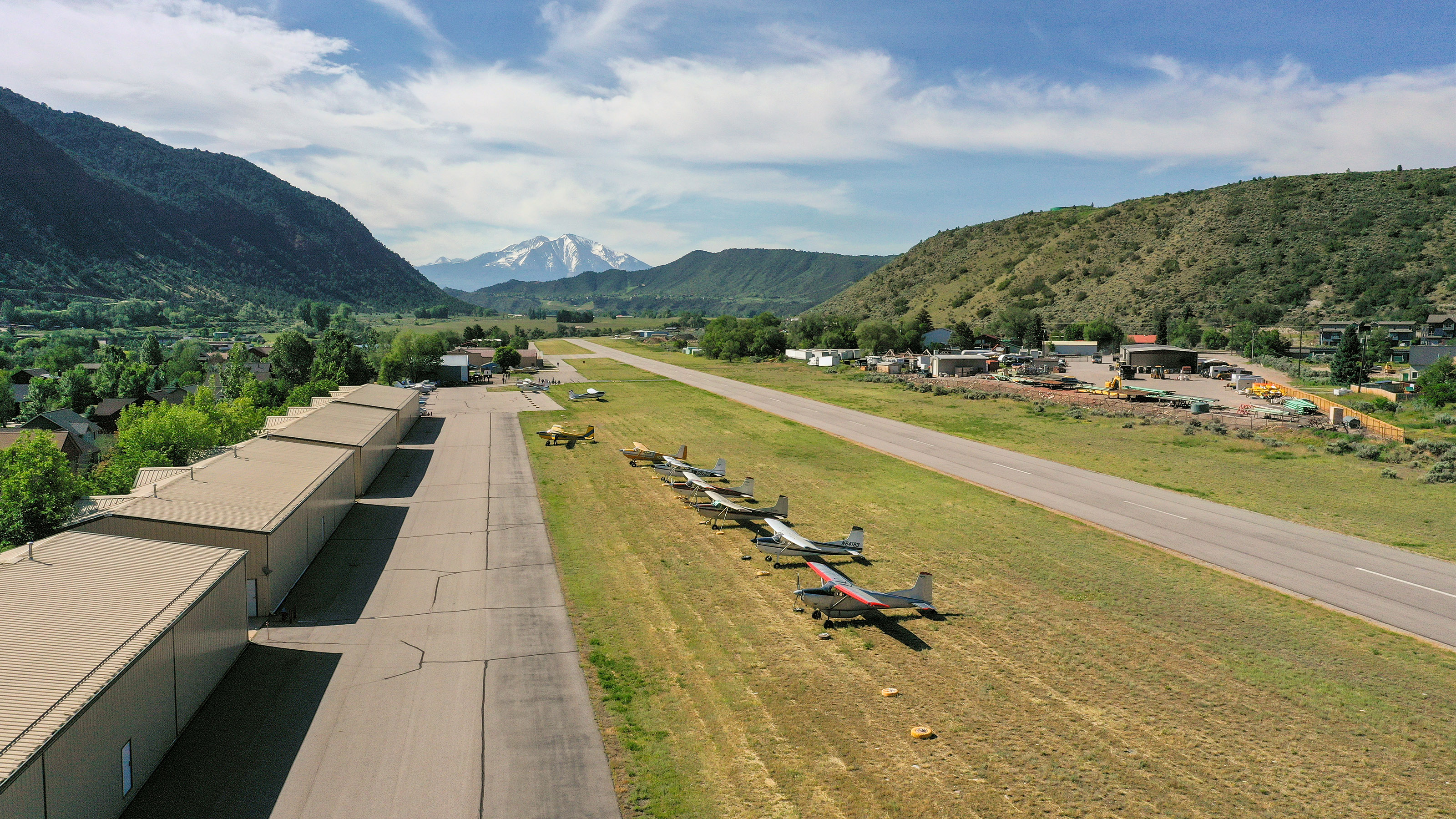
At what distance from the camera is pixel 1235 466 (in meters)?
49.7

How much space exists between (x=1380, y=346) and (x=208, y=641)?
15760 cm

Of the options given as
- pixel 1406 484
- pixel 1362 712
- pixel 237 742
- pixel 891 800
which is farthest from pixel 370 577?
pixel 1406 484

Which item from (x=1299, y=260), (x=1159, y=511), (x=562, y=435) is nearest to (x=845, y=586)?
(x=1159, y=511)

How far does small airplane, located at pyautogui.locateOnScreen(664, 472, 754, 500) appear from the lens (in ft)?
136

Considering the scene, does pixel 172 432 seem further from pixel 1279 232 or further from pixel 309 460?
pixel 1279 232

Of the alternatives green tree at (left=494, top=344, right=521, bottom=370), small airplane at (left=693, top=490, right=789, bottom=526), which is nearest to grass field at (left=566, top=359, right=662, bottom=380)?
green tree at (left=494, top=344, right=521, bottom=370)

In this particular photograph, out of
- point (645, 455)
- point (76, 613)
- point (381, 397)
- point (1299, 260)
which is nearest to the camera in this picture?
point (76, 613)

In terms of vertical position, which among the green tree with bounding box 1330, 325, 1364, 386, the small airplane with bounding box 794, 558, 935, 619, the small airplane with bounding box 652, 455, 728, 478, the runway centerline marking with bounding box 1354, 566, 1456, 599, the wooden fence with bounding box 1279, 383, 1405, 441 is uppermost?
the green tree with bounding box 1330, 325, 1364, 386

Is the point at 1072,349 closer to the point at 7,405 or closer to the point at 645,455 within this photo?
the point at 645,455

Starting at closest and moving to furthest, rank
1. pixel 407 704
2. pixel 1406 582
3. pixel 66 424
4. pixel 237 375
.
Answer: pixel 407 704
pixel 1406 582
pixel 66 424
pixel 237 375

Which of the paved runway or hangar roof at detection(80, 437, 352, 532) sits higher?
hangar roof at detection(80, 437, 352, 532)

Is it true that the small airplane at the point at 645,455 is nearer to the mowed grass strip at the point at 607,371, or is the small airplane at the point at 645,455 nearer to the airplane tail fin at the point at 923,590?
the airplane tail fin at the point at 923,590

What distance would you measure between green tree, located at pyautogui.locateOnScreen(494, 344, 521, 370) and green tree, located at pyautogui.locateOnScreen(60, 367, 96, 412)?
5242 centimetres

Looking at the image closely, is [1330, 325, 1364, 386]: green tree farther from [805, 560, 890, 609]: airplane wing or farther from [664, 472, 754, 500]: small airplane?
[805, 560, 890, 609]: airplane wing
